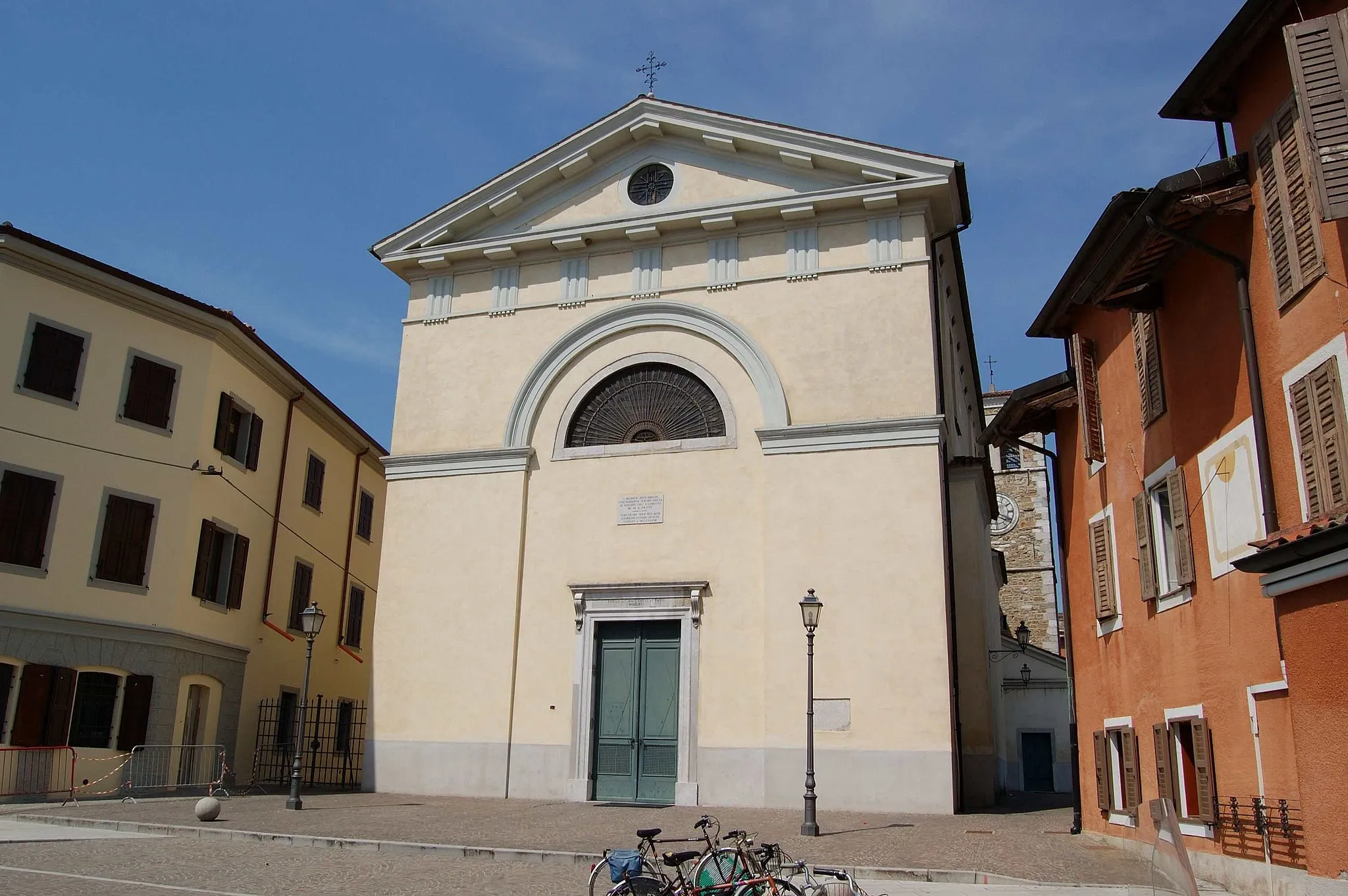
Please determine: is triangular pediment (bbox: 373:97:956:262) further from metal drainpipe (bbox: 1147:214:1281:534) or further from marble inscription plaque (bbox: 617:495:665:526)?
metal drainpipe (bbox: 1147:214:1281:534)

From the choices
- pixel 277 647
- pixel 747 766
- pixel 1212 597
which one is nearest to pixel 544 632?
pixel 747 766

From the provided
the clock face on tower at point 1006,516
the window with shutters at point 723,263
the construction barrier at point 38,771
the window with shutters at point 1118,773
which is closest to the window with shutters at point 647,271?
the window with shutters at point 723,263

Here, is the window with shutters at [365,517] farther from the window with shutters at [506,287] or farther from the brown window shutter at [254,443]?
the window with shutters at [506,287]

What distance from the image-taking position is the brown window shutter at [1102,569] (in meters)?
13.3

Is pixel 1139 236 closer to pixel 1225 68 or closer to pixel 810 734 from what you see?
pixel 1225 68

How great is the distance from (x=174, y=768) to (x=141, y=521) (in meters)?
4.53

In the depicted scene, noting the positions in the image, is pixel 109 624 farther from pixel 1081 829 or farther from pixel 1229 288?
pixel 1229 288

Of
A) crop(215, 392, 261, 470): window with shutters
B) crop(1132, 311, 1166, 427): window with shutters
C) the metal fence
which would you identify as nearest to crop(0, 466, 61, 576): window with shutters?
crop(215, 392, 261, 470): window with shutters

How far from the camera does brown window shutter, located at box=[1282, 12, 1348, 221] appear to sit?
798 cm

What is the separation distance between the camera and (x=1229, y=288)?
33.1 ft

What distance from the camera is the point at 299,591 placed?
83.3 feet

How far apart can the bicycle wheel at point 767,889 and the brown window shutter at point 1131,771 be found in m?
6.05

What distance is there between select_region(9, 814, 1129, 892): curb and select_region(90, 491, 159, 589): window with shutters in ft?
17.2

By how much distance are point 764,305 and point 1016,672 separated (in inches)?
628
